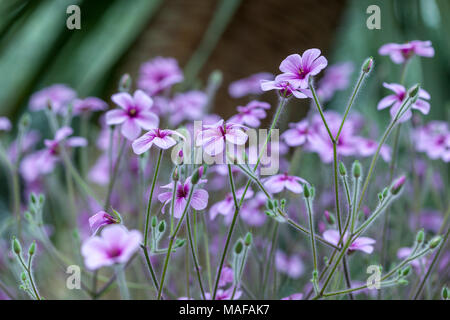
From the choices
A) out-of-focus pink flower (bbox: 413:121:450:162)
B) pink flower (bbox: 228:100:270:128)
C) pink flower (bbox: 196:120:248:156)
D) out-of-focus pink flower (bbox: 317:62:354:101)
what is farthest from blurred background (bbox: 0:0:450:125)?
pink flower (bbox: 196:120:248:156)

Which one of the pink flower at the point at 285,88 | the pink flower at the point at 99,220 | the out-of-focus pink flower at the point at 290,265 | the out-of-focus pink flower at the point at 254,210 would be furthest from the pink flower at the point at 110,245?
the out-of-focus pink flower at the point at 290,265

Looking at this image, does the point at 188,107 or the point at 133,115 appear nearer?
the point at 133,115

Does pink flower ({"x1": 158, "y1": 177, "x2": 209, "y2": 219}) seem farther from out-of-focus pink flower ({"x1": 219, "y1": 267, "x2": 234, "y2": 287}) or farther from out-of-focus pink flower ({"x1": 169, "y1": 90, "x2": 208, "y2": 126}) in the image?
out-of-focus pink flower ({"x1": 169, "y1": 90, "x2": 208, "y2": 126})

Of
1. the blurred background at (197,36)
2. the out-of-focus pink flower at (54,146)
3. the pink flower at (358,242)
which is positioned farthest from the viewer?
the blurred background at (197,36)

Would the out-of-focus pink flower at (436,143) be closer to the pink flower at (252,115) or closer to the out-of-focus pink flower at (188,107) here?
the pink flower at (252,115)

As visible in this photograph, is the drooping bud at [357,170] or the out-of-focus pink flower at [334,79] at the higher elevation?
the out-of-focus pink flower at [334,79]

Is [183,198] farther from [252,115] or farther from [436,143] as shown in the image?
[436,143]

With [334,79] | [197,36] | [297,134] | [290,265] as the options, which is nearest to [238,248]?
[297,134]
